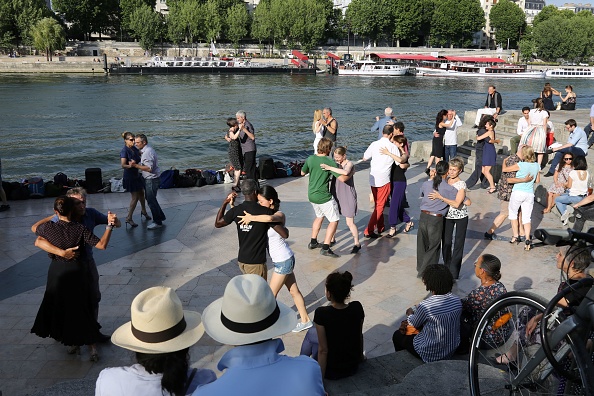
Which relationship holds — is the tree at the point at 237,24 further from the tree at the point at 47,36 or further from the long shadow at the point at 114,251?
the long shadow at the point at 114,251

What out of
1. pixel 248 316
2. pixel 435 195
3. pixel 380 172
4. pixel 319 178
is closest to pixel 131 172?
pixel 319 178

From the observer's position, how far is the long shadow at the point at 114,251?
7258mm

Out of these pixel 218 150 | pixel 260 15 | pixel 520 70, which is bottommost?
pixel 218 150

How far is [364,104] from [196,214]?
3533 centimetres

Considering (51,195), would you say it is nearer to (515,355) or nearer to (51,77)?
(515,355)

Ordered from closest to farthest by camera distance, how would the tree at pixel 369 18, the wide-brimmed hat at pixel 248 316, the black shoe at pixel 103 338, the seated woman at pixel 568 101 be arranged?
1. the wide-brimmed hat at pixel 248 316
2. the black shoe at pixel 103 338
3. the seated woman at pixel 568 101
4. the tree at pixel 369 18

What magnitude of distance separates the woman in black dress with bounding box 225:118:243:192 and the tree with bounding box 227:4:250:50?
83.2 metres

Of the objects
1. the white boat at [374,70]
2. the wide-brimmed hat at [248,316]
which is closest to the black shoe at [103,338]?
the wide-brimmed hat at [248,316]

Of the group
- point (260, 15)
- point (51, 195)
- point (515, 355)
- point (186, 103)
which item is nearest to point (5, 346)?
point (515, 355)

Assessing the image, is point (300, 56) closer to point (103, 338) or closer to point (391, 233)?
point (391, 233)

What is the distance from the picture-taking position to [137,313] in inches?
109

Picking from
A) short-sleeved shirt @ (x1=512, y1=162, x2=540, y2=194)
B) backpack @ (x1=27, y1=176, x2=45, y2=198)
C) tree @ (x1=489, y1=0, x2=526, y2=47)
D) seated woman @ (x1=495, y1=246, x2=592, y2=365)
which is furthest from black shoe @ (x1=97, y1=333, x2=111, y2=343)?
tree @ (x1=489, y1=0, x2=526, y2=47)

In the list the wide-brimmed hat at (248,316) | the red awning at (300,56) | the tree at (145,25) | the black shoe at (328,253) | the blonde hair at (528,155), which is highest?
the tree at (145,25)

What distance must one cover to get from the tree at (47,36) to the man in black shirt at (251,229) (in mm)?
78349
